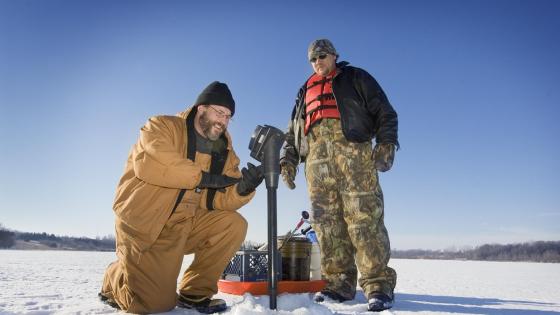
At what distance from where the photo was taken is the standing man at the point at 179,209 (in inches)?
94.7

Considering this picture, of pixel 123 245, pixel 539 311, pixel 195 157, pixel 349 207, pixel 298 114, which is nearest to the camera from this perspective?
pixel 123 245

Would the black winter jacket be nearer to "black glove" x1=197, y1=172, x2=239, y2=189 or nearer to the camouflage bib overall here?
the camouflage bib overall

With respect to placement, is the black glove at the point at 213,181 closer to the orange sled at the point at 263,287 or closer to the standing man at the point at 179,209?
the standing man at the point at 179,209

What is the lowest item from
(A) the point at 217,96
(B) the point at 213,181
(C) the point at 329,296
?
(C) the point at 329,296

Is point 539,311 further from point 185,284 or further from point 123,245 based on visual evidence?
point 123,245

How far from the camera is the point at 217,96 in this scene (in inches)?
112

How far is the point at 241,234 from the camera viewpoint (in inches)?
114

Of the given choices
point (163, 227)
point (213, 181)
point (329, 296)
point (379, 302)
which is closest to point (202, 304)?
point (163, 227)

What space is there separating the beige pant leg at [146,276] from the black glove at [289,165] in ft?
4.98

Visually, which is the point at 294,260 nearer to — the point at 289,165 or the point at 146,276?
the point at 289,165

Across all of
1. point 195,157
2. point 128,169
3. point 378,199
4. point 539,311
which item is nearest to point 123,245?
point 128,169

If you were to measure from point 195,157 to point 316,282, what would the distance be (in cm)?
177

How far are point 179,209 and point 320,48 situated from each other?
2.01 meters

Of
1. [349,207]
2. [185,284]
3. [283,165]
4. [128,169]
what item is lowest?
[185,284]
